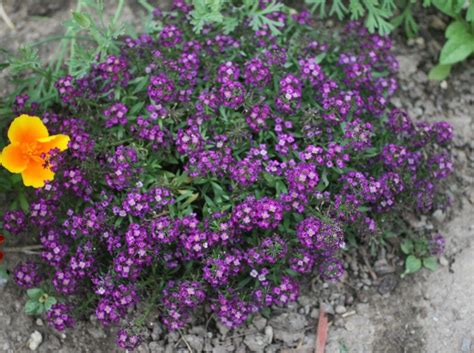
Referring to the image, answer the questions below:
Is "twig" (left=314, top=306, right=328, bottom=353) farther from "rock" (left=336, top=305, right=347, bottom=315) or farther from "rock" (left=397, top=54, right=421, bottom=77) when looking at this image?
"rock" (left=397, top=54, right=421, bottom=77)

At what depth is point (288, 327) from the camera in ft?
12.3

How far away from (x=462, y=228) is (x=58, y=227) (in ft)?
7.14

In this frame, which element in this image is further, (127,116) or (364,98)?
(364,98)

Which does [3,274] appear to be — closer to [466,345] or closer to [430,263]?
[430,263]

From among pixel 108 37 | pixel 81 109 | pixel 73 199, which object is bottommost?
pixel 73 199

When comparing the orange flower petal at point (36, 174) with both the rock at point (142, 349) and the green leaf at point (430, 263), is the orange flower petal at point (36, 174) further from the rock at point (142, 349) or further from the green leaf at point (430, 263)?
the green leaf at point (430, 263)

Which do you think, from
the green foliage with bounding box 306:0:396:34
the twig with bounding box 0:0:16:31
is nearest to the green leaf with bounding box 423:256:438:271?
the green foliage with bounding box 306:0:396:34

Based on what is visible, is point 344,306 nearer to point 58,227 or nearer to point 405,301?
point 405,301

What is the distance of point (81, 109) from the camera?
3840 mm

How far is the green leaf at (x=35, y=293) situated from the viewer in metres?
3.54

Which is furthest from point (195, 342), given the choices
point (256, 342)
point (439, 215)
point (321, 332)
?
point (439, 215)

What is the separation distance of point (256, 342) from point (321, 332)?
341 millimetres

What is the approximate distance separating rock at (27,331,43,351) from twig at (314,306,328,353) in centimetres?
137

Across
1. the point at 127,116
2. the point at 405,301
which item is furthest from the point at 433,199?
the point at 127,116
